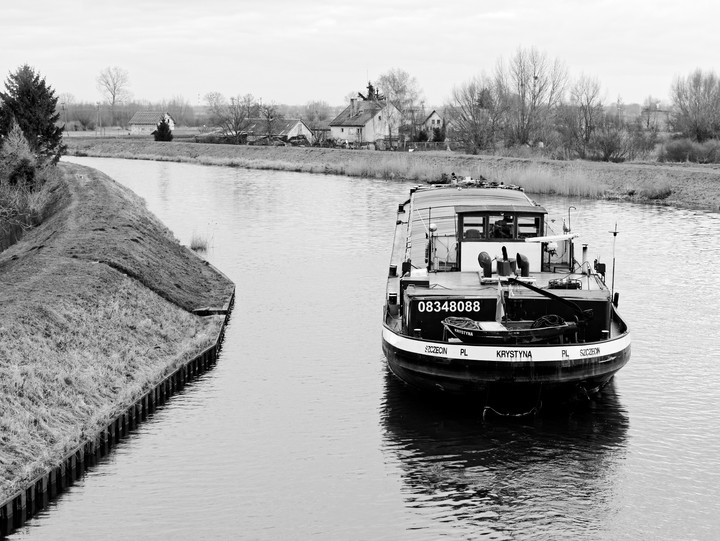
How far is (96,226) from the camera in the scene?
32.5 meters

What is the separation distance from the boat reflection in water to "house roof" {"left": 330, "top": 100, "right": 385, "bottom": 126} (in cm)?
10513

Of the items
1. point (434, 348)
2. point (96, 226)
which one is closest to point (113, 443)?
point (434, 348)

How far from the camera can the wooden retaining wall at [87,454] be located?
14.0 m

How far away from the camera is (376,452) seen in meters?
17.5

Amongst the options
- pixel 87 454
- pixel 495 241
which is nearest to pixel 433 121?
pixel 495 241

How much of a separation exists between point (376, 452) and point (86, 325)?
7841 millimetres

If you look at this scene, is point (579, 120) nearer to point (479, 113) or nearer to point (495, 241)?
point (479, 113)

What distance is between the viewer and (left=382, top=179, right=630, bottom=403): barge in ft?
59.9

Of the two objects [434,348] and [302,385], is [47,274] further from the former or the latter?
[434,348]

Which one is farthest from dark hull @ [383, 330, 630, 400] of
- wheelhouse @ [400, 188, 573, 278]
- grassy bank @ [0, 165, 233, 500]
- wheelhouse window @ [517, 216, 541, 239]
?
grassy bank @ [0, 165, 233, 500]

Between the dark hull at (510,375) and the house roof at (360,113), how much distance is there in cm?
10617

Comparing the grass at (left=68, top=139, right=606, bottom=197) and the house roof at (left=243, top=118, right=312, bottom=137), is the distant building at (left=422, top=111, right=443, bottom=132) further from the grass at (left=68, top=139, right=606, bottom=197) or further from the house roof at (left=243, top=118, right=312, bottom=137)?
the grass at (left=68, top=139, right=606, bottom=197)

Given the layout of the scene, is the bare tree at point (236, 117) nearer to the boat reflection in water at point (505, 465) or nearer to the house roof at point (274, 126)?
the house roof at point (274, 126)

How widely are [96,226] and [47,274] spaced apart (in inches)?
307
